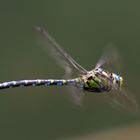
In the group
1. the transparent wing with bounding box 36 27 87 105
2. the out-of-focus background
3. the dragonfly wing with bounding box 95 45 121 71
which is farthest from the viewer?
the out-of-focus background

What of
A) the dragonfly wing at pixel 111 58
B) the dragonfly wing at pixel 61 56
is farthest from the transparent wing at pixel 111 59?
the dragonfly wing at pixel 61 56

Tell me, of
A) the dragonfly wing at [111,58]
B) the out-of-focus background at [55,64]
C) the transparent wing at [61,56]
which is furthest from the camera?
the out-of-focus background at [55,64]

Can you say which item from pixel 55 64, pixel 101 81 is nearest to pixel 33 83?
pixel 101 81

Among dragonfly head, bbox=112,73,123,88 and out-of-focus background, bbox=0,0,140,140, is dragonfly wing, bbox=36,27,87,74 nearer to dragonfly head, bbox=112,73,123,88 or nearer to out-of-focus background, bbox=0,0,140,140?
dragonfly head, bbox=112,73,123,88

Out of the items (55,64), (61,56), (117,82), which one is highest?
(55,64)

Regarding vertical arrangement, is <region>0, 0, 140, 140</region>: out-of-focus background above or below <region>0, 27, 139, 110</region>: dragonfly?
above

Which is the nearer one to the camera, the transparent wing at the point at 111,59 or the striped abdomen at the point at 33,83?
the transparent wing at the point at 111,59

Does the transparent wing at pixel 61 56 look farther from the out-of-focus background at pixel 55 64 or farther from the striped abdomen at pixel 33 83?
the out-of-focus background at pixel 55 64

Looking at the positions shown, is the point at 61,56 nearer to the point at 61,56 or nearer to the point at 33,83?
the point at 61,56

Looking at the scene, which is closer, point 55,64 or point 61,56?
point 61,56

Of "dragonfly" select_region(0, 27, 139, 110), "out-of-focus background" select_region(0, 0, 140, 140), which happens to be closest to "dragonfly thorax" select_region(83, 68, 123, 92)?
"dragonfly" select_region(0, 27, 139, 110)
